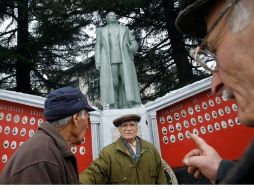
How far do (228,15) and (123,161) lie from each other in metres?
2.13

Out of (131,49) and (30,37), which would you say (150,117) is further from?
(30,37)

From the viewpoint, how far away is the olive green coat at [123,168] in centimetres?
279

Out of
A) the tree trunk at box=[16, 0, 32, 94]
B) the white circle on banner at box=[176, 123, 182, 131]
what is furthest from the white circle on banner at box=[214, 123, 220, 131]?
the tree trunk at box=[16, 0, 32, 94]

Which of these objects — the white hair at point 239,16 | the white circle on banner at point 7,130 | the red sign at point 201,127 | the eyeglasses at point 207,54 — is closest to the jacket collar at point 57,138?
the eyeglasses at point 207,54

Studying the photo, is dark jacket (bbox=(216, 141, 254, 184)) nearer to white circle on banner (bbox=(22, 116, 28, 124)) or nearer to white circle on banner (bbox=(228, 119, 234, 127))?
white circle on banner (bbox=(22, 116, 28, 124))

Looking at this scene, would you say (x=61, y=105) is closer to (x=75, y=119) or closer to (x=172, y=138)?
(x=75, y=119)

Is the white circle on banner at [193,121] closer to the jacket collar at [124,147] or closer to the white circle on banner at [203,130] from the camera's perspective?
the white circle on banner at [203,130]

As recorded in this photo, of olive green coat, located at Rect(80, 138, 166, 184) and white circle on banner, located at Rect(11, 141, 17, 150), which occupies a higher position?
white circle on banner, located at Rect(11, 141, 17, 150)

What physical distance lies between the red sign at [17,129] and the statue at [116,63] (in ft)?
4.60

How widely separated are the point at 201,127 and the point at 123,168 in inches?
85.9

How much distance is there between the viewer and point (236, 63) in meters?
0.91

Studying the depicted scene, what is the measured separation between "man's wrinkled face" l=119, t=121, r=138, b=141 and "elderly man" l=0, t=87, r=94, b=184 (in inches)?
48.4

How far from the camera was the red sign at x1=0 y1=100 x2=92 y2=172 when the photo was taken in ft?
13.6
